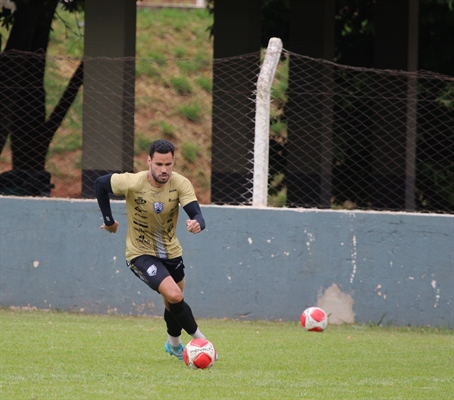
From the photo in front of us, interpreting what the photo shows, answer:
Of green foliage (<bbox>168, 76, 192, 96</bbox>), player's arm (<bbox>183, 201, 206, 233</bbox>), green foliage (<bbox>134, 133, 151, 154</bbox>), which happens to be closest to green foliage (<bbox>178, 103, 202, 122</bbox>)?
green foliage (<bbox>168, 76, 192, 96</bbox>)

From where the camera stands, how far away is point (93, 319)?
339 inches

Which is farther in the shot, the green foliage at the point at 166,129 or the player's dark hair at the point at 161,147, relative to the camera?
the green foliage at the point at 166,129

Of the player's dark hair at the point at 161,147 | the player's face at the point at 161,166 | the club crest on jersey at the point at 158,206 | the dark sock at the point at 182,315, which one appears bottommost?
the dark sock at the point at 182,315

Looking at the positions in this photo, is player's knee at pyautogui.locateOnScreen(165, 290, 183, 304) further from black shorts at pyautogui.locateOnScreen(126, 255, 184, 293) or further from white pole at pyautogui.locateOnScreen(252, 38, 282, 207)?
white pole at pyautogui.locateOnScreen(252, 38, 282, 207)

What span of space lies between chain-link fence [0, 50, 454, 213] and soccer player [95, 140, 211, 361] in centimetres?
279

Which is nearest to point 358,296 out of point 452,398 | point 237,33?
point 452,398

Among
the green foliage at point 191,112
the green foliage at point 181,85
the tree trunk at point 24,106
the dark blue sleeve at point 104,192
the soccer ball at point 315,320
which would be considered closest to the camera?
the dark blue sleeve at point 104,192

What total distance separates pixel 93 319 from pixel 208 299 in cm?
125

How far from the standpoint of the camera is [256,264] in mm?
8812

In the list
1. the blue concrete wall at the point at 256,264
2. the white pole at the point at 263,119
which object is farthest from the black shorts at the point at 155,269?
the white pole at the point at 263,119

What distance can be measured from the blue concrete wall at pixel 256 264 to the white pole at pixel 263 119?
30cm

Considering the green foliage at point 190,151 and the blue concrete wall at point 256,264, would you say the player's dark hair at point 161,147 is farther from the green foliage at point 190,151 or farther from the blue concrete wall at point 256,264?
the green foliage at point 190,151

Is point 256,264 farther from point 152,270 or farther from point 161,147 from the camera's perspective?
point 161,147

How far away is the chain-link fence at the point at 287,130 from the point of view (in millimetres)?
10078
